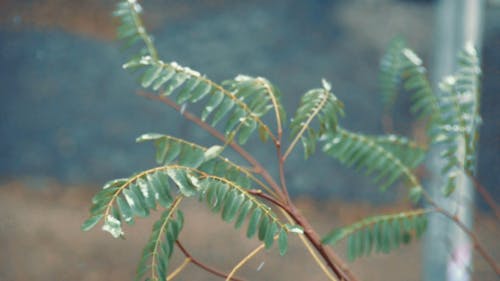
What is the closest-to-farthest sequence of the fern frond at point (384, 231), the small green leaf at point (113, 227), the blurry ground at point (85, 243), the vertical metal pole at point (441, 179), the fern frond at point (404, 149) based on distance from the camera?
1. the small green leaf at point (113, 227)
2. the fern frond at point (384, 231)
3. the fern frond at point (404, 149)
4. the blurry ground at point (85, 243)
5. the vertical metal pole at point (441, 179)

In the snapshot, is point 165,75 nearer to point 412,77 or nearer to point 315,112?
point 315,112

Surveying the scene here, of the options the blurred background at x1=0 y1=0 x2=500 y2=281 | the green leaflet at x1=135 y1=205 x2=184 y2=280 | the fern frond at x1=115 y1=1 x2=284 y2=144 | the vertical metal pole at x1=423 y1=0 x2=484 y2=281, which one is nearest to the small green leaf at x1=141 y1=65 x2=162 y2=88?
the fern frond at x1=115 y1=1 x2=284 y2=144

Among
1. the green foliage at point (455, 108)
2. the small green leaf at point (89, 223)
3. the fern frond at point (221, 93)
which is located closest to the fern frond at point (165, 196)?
the small green leaf at point (89, 223)

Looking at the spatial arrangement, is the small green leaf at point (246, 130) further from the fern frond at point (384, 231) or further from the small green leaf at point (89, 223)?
the fern frond at point (384, 231)

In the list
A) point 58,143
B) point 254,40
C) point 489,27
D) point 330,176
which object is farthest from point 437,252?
point 58,143

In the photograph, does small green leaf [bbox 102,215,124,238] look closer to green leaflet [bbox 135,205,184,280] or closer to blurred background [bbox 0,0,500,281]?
green leaflet [bbox 135,205,184,280]

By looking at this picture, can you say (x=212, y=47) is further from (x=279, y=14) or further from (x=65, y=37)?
(x=65, y=37)
